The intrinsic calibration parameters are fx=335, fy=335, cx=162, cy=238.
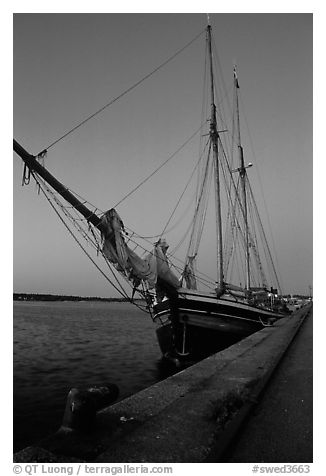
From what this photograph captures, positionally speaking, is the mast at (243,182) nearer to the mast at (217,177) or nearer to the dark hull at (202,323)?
the mast at (217,177)

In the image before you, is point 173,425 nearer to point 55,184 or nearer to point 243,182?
point 55,184

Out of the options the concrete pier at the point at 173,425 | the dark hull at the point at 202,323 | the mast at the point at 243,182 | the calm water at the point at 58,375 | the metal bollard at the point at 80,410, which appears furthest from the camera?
the mast at the point at 243,182

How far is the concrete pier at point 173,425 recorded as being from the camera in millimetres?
3084

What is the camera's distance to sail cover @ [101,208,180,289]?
11.0 m

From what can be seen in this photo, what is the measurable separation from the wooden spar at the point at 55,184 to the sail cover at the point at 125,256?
38 centimetres

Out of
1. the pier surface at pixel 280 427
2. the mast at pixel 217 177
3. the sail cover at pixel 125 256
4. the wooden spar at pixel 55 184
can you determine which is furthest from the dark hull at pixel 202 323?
the pier surface at pixel 280 427

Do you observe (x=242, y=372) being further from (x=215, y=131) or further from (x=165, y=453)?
(x=215, y=131)

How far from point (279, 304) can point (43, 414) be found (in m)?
31.0

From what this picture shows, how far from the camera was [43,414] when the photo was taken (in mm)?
9719

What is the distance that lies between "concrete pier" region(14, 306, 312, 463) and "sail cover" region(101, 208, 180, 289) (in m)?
5.53

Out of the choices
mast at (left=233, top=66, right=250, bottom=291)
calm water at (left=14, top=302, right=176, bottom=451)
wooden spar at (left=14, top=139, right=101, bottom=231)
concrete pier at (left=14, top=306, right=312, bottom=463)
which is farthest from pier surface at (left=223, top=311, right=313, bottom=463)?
mast at (left=233, top=66, right=250, bottom=291)

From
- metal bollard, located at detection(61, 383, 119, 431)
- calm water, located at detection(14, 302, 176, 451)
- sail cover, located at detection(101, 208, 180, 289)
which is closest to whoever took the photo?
metal bollard, located at detection(61, 383, 119, 431)

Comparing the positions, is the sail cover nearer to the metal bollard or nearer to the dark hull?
the dark hull
